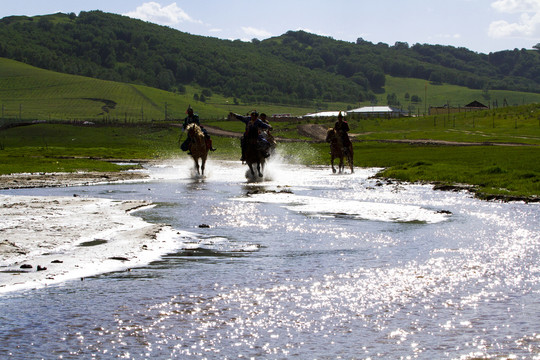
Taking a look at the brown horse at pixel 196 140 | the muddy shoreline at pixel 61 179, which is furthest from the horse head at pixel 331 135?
the muddy shoreline at pixel 61 179

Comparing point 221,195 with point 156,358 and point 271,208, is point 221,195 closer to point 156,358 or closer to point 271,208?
point 271,208

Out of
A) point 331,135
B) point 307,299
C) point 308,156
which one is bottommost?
point 308,156

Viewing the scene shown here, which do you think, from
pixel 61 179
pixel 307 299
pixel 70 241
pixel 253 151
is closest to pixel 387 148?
pixel 253 151

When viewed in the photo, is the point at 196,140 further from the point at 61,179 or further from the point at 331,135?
the point at 331,135

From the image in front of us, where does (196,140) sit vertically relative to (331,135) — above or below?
below

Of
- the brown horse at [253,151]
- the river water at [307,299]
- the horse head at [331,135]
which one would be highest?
the horse head at [331,135]

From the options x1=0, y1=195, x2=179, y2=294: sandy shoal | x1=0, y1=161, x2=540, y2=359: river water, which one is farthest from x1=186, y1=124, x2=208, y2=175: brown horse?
x1=0, y1=161, x2=540, y2=359: river water

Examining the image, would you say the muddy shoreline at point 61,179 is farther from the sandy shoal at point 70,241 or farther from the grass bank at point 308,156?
the sandy shoal at point 70,241

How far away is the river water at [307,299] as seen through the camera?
769 cm

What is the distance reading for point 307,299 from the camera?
31.8ft

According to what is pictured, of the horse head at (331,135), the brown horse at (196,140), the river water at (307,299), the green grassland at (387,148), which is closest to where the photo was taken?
the river water at (307,299)

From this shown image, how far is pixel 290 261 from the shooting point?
41.0ft

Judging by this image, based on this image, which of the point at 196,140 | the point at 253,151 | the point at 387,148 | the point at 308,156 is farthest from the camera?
the point at 387,148

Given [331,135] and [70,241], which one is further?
[331,135]
